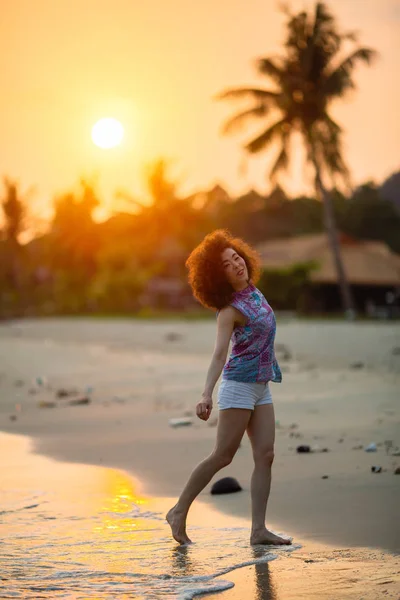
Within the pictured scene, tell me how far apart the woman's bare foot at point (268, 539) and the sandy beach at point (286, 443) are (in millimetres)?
128

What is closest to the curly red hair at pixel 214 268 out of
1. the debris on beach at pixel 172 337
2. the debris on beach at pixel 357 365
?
the debris on beach at pixel 357 365

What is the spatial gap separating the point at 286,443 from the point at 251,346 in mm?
2901

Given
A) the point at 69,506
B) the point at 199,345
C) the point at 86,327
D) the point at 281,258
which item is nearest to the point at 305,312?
the point at 281,258

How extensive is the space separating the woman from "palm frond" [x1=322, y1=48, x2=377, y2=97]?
30.8 metres

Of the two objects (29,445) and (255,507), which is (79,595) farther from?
(29,445)

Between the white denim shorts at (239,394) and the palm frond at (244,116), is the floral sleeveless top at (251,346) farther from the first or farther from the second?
the palm frond at (244,116)

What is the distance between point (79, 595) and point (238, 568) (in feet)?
2.56

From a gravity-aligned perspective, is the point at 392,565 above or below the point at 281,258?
Result: below

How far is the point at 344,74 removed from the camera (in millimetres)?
34219

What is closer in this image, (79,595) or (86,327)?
(79,595)

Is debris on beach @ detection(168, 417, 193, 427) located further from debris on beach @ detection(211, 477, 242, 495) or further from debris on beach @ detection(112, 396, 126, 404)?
debris on beach @ detection(211, 477, 242, 495)

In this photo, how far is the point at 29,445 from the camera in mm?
7941

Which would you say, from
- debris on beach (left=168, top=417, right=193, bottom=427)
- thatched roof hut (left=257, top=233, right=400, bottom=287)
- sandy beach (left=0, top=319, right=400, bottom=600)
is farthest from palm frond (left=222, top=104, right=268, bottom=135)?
debris on beach (left=168, top=417, right=193, bottom=427)

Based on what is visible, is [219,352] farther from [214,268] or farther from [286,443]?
[286,443]
